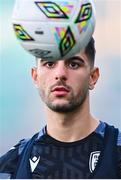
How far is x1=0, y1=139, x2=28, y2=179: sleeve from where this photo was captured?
23.9 feet

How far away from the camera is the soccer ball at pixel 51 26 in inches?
233

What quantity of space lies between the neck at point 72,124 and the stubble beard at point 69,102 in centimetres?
12

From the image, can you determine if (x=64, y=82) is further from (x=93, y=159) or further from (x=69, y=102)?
(x=93, y=159)

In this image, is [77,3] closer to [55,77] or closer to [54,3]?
[54,3]

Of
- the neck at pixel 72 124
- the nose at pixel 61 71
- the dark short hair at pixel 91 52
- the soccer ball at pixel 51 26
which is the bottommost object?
the neck at pixel 72 124

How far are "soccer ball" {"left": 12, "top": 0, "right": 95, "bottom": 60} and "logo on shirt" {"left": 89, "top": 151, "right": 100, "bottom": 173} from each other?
1.40 meters

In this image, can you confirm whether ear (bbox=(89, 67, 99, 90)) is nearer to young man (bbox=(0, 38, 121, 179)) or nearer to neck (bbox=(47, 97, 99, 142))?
young man (bbox=(0, 38, 121, 179))

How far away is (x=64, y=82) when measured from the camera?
21.1 feet

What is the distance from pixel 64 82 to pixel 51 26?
A: 0.74 meters

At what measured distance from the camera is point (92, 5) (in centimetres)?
632

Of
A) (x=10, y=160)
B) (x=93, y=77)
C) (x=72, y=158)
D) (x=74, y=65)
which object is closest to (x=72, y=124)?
(x=72, y=158)

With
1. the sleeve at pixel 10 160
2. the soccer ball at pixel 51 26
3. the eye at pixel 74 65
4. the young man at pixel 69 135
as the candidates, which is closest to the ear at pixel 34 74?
the young man at pixel 69 135

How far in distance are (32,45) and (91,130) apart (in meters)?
1.47

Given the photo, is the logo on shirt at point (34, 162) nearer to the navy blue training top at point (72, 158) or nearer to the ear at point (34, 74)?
the navy blue training top at point (72, 158)
